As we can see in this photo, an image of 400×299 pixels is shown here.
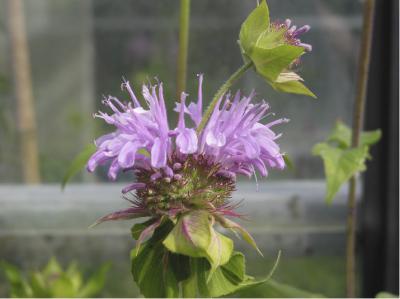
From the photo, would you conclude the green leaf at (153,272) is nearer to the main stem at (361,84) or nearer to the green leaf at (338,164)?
the green leaf at (338,164)

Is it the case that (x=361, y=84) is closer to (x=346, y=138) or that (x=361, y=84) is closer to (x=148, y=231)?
(x=346, y=138)

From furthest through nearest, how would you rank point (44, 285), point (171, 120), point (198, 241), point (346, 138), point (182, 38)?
point (171, 120) → point (44, 285) → point (346, 138) → point (182, 38) → point (198, 241)

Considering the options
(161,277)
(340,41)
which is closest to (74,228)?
(340,41)

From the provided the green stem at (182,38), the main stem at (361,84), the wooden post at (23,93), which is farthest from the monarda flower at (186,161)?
the wooden post at (23,93)

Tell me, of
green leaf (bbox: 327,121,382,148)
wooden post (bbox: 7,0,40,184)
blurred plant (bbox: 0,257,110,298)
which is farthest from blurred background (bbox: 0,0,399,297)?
green leaf (bbox: 327,121,382,148)

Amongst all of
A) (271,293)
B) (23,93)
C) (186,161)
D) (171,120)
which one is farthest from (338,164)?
(23,93)

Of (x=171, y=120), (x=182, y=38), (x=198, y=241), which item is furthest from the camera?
(x=171, y=120)

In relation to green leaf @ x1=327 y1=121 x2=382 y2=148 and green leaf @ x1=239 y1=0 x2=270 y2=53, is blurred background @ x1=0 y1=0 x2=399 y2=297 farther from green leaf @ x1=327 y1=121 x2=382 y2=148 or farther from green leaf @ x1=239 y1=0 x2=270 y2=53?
green leaf @ x1=239 y1=0 x2=270 y2=53
